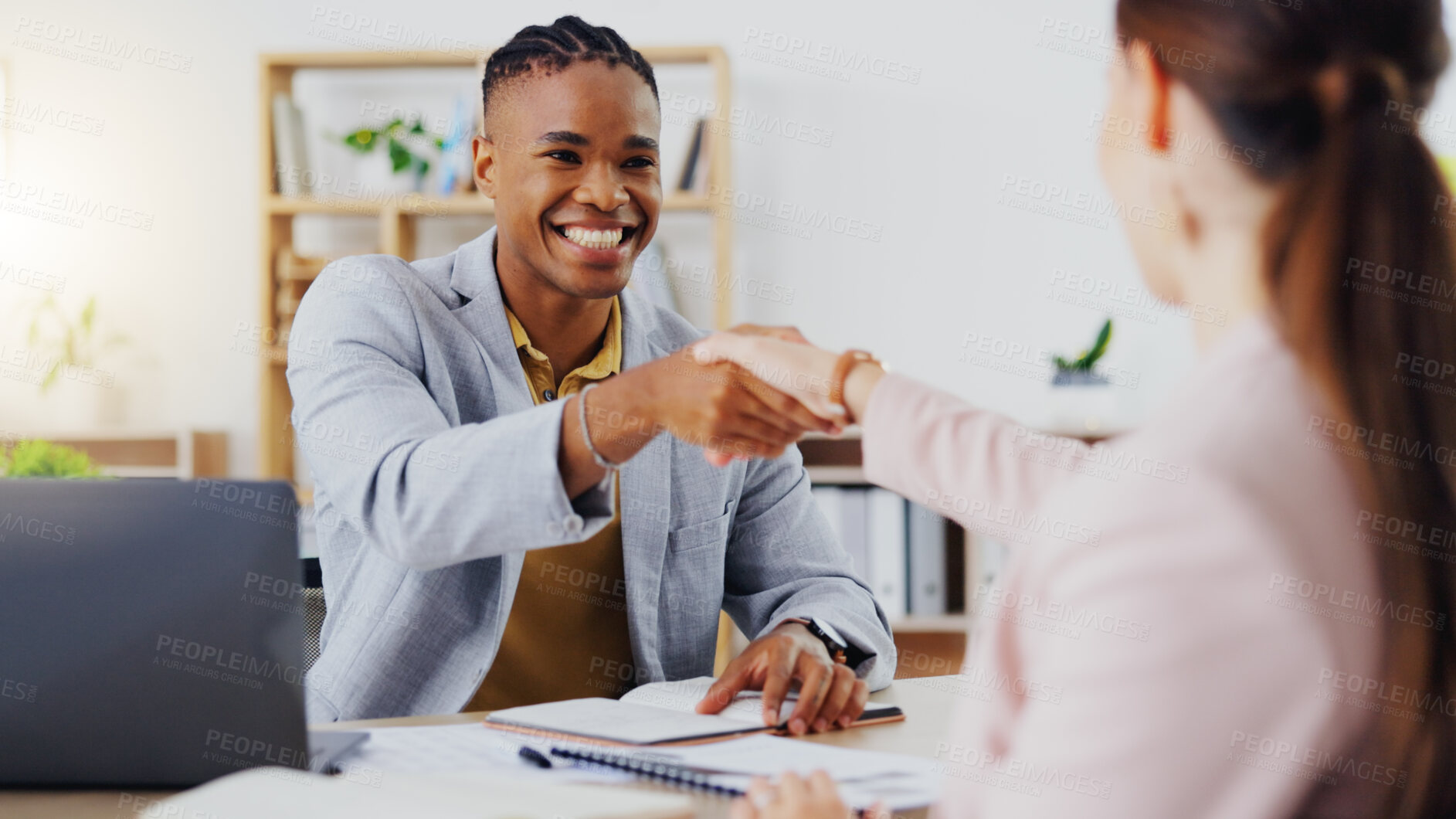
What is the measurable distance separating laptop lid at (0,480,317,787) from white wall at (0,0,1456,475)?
2689 millimetres

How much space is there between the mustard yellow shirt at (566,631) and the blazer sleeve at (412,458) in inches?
9.8

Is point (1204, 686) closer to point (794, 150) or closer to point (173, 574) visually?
point (173, 574)

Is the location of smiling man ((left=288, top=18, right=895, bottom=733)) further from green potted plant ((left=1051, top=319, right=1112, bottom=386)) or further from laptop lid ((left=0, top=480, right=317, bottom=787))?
green potted plant ((left=1051, top=319, right=1112, bottom=386))

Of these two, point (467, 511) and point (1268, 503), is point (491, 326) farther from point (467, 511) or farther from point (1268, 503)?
point (1268, 503)

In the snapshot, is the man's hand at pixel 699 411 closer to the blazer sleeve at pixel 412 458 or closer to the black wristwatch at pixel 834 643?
the blazer sleeve at pixel 412 458

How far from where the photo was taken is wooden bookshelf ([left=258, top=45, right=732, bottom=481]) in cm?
324

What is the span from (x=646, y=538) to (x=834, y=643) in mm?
329

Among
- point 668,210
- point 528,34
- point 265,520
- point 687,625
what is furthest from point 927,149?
point 265,520

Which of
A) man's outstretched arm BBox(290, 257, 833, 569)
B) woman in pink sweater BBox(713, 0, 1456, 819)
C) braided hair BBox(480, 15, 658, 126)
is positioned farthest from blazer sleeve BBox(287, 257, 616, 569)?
woman in pink sweater BBox(713, 0, 1456, 819)

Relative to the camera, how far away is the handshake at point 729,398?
123cm

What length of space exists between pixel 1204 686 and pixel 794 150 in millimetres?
3052

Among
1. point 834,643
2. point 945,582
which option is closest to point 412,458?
point 834,643

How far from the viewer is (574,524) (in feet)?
3.99

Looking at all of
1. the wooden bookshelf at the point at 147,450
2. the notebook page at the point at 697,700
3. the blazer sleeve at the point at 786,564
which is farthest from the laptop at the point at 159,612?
the wooden bookshelf at the point at 147,450
